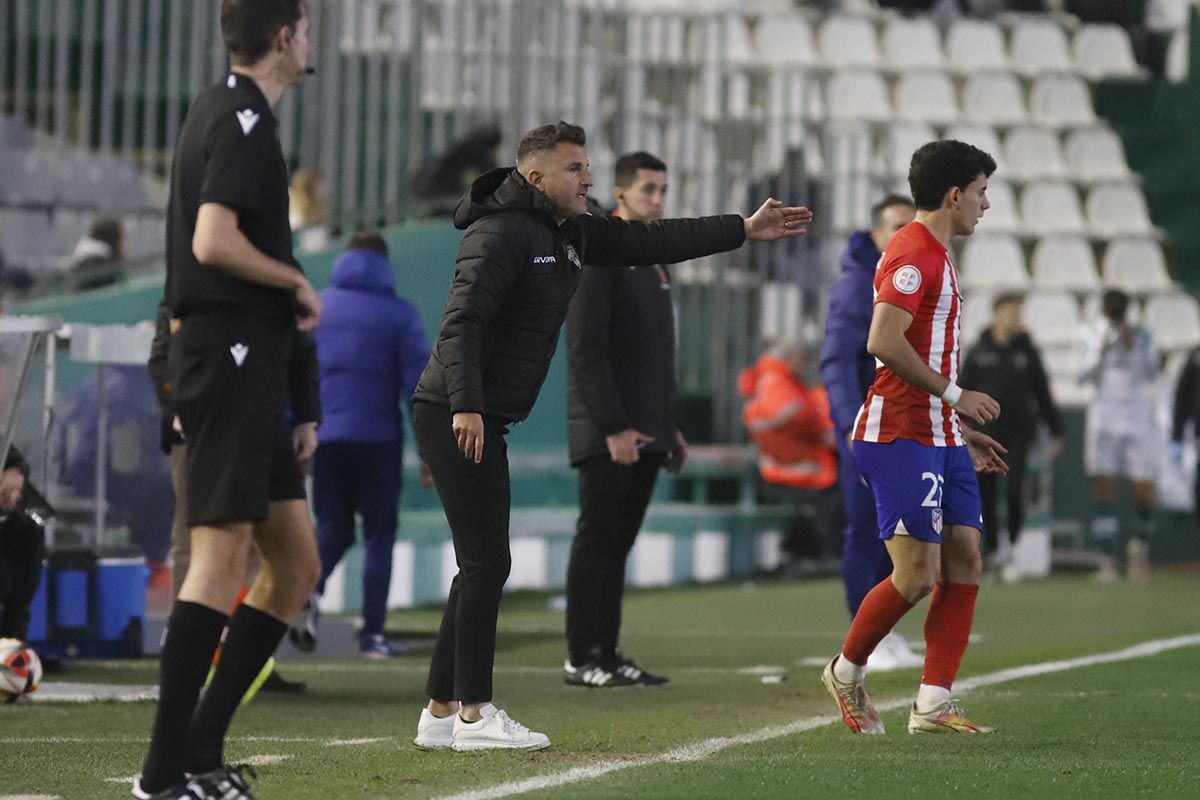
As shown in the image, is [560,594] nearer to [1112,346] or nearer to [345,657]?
[345,657]

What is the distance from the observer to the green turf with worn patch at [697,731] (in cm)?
558

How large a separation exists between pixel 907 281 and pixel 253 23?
2.35 metres

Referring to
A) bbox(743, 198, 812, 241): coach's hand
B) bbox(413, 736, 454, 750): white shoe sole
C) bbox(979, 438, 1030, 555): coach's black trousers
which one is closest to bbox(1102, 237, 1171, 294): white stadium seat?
bbox(979, 438, 1030, 555): coach's black trousers

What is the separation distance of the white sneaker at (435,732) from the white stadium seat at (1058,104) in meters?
18.7

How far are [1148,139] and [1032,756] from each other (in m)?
19.4

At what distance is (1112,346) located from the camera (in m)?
18.5

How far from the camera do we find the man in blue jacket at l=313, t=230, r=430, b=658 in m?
Result: 10.4

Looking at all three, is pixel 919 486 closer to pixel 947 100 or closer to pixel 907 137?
pixel 907 137

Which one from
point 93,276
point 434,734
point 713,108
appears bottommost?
point 434,734

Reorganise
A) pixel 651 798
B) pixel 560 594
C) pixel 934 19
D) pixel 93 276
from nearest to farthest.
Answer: pixel 651 798 < pixel 93 276 < pixel 560 594 < pixel 934 19

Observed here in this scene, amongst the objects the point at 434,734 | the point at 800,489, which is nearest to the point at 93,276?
the point at 800,489

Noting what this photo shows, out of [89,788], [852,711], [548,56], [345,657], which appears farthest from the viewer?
[548,56]

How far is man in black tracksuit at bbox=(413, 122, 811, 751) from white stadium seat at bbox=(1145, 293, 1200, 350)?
17.4 meters

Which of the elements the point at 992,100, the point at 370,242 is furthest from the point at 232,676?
the point at 992,100
